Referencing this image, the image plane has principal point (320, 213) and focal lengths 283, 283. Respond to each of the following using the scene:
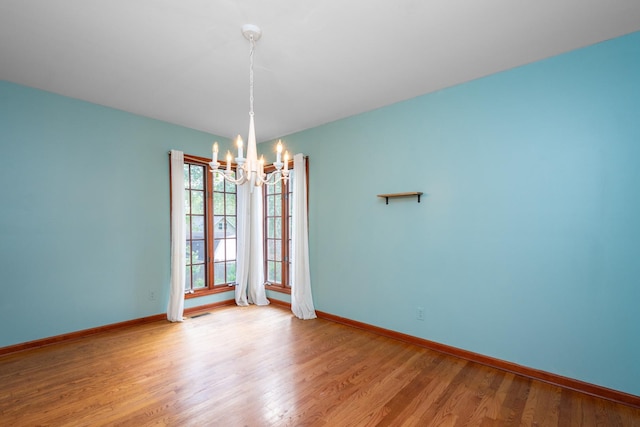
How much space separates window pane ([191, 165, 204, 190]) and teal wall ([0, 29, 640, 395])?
1.01ft

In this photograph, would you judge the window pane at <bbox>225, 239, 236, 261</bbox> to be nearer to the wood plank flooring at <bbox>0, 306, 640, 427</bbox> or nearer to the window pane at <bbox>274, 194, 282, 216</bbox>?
the window pane at <bbox>274, 194, 282, 216</bbox>

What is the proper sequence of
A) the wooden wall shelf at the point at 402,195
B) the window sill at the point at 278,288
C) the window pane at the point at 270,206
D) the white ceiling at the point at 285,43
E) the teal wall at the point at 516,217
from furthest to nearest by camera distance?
the window pane at the point at 270,206
the window sill at the point at 278,288
the wooden wall shelf at the point at 402,195
the teal wall at the point at 516,217
the white ceiling at the point at 285,43

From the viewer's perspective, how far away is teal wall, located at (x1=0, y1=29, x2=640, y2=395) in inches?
88.7

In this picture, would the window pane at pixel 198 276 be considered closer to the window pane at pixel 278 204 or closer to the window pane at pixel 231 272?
the window pane at pixel 231 272

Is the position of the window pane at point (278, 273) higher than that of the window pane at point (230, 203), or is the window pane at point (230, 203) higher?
the window pane at point (230, 203)

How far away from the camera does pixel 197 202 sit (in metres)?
4.46

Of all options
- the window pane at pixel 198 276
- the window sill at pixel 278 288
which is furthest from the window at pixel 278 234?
the window pane at pixel 198 276

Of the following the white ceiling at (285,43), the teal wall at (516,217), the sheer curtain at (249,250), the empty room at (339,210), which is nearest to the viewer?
the white ceiling at (285,43)

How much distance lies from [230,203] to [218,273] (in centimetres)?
119

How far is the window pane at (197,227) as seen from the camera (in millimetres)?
4422

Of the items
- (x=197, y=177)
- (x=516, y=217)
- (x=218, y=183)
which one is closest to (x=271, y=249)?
(x=218, y=183)

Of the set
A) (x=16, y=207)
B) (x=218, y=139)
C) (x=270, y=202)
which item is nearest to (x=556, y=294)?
(x=270, y=202)

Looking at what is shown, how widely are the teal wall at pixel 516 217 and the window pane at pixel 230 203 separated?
2.20m

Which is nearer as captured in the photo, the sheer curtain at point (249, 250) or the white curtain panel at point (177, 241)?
the white curtain panel at point (177, 241)
